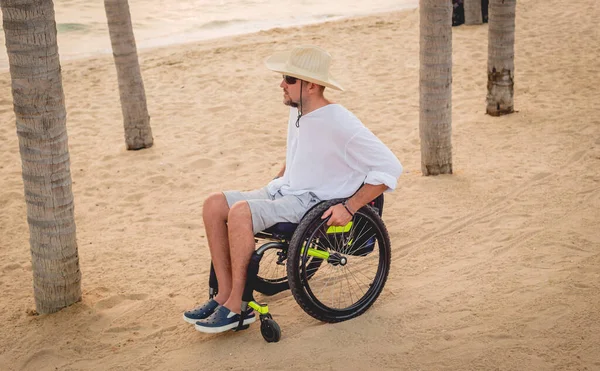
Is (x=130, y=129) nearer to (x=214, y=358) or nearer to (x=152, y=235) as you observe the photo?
(x=152, y=235)

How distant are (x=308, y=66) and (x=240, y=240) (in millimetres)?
1049

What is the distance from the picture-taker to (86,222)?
607 cm

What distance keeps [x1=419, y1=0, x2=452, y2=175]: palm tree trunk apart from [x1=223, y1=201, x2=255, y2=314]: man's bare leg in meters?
2.86

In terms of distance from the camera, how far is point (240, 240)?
3811 mm

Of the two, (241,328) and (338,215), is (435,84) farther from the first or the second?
(241,328)

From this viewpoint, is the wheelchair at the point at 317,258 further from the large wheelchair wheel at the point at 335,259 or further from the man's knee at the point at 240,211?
the man's knee at the point at 240,211

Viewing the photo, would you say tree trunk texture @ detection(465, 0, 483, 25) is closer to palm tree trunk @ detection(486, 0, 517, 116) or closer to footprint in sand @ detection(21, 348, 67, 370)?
palm tree trunk @ detection(486, 0, 517, 116)

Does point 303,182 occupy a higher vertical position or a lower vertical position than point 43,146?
lower

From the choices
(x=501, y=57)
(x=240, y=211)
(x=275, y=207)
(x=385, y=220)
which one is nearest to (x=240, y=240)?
(x=240, y=211)

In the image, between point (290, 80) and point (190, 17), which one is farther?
point (190, 17)

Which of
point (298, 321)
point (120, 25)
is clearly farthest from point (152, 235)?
point (120, 25)

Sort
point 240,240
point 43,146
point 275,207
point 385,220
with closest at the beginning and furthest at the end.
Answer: point 240,240 → point 275,207 → point 43,146 → point 385,220

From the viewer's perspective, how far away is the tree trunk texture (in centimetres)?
1271

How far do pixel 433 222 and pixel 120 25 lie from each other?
388 cm
